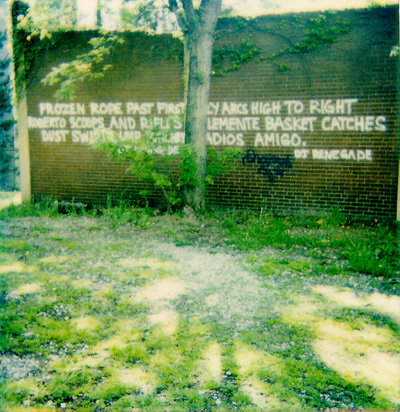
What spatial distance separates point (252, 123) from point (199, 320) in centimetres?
579

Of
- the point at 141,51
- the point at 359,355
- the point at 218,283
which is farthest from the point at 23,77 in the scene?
the point at 359,355

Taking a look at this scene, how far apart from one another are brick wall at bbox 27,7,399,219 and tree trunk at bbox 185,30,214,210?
1244 millimetres

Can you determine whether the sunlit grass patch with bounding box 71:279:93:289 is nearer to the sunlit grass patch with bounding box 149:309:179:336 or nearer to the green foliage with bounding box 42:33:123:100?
the sunlit grass patch with bounding box 149:309:179:336

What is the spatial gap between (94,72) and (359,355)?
8.70 meters

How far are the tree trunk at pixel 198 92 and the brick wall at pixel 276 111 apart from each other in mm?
1244

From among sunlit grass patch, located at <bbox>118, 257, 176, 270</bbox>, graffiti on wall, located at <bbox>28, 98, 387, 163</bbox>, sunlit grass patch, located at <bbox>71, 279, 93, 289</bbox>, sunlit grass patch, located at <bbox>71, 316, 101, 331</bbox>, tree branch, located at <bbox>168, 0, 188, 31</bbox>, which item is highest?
tree branch, located at <bbox>168, 0, 188, 31</bbox>

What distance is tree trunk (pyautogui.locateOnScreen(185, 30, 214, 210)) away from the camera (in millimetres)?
7406

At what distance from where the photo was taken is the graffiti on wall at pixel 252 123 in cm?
800

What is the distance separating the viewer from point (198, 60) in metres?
7.43

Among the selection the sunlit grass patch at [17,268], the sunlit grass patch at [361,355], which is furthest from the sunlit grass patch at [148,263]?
the sunlit grass patch at [361,355]

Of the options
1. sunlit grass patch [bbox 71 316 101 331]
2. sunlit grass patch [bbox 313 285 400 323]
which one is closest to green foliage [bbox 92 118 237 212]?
sunlit grass patch [bbox 313 285 400 323]

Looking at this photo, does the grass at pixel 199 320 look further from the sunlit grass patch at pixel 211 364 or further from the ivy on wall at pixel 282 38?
the ivy on wall at pixel 282 38

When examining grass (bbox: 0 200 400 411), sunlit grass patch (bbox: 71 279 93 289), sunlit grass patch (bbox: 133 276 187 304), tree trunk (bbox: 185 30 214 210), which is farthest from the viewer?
tree trunk (bbox: 185 30 214 210)

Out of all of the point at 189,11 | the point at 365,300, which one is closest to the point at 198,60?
the point at 189,11
